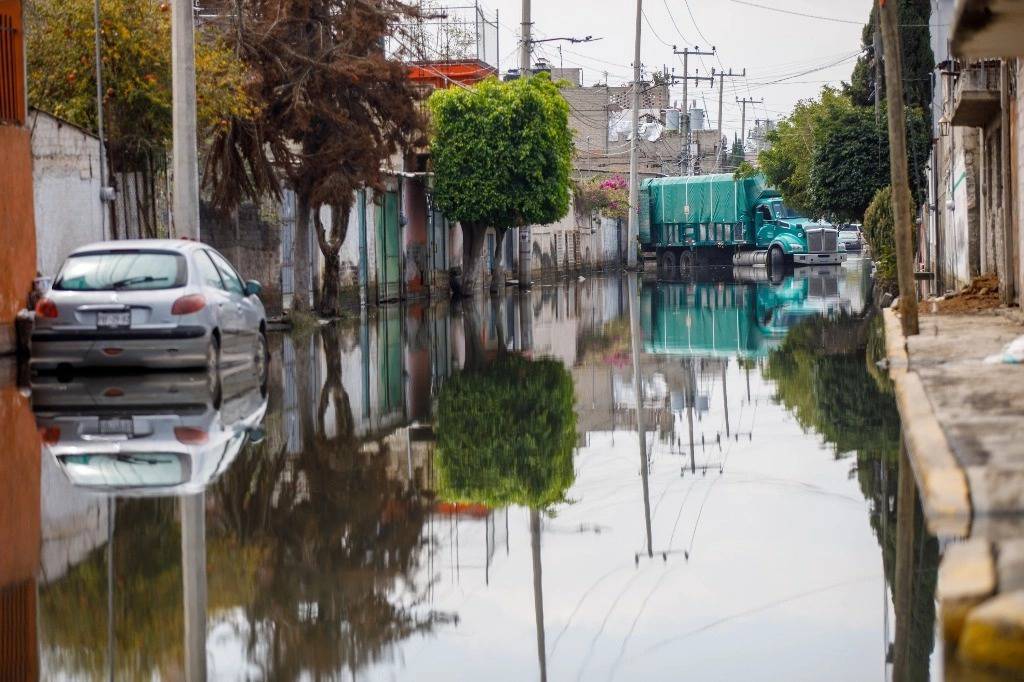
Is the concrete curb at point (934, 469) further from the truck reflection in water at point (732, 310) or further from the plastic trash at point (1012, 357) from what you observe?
the truck reflection in water at point (732, 310)

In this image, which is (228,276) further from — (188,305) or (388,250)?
(388,250)

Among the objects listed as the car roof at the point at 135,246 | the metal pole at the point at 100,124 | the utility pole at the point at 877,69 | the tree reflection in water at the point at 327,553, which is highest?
the utility pole at the point at 877,69

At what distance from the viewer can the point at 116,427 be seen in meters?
12.6

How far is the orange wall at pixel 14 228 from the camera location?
21062mm

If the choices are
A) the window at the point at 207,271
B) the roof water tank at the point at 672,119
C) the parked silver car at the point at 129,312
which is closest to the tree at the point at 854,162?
the window at the point at 207,271

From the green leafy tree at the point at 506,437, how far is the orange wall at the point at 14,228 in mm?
6975

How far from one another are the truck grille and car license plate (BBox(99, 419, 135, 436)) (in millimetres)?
48813

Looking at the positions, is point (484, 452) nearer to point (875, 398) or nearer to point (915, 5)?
point (875, 398)

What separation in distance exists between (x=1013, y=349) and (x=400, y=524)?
784 cm

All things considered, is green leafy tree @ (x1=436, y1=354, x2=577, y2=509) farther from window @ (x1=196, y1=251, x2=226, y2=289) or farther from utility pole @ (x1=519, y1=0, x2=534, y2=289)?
utility pole @ (x1=519, y1=0, x2=534, y2=289)

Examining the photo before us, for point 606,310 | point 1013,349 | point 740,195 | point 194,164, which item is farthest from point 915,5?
point 1013,349

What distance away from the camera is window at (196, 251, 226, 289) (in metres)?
17.2

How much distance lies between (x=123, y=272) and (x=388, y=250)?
86.1ft

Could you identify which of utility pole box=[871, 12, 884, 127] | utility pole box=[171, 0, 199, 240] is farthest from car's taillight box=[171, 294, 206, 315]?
utility pole box=[871, 12, 884, 127]
